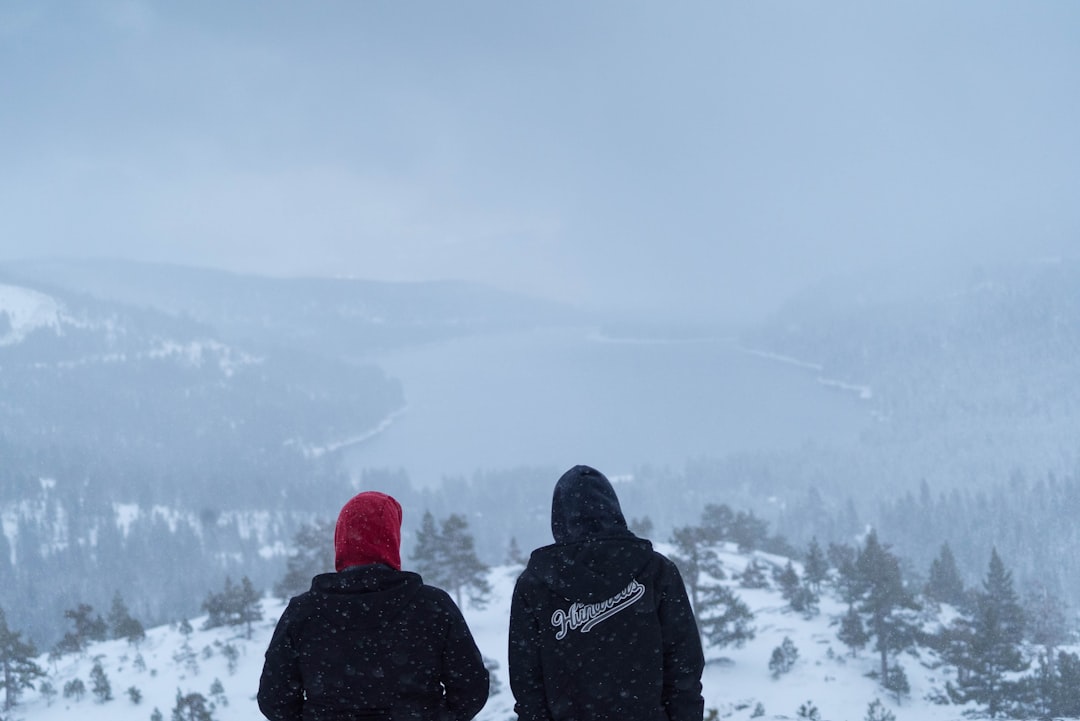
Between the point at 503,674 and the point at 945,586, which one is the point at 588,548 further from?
the point at 945,586

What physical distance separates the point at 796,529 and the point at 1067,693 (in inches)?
3238

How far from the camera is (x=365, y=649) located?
14.5ft

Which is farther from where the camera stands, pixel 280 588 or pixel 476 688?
pixel 280 588

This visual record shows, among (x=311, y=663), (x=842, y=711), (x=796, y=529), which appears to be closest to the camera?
(x=311, y=663)

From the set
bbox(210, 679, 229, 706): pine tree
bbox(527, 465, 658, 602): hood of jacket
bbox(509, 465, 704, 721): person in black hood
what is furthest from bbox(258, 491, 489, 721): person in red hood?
bbox(210, 679, 229, 706): pine tree

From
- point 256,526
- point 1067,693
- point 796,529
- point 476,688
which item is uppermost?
point 476,688

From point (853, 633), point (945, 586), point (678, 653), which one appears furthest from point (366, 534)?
point (945, 586)

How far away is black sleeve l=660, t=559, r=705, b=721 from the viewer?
456cm

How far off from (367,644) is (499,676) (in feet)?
101

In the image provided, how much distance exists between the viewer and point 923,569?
271ft

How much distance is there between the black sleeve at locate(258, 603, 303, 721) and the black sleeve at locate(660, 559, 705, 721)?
2.35m

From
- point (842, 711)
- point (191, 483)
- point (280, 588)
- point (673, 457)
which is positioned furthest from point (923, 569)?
point (191, 483)

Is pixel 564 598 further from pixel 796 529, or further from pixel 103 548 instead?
pixel 103 548

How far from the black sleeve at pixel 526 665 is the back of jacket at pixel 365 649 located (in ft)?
1.15
